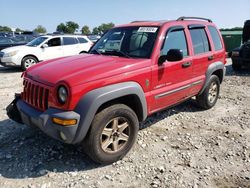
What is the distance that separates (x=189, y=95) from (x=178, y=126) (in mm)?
623

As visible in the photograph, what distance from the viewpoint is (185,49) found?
466 cm

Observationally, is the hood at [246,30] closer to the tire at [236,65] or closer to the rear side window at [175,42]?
the tire at [236,65]

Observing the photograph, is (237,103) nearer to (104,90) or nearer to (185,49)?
(185,49)

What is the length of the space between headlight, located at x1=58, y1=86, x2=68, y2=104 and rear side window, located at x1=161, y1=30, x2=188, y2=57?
1732 millimetres

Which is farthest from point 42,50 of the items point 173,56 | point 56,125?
point 56,125

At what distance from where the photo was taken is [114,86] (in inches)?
134

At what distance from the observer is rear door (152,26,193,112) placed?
13.5 feet

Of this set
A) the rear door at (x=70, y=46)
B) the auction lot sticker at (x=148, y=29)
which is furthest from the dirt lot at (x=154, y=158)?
the rear door at (x=70, y=46)

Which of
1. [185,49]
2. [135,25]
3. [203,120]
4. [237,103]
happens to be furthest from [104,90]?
[237,103]

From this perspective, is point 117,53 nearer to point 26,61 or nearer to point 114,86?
point 114,86

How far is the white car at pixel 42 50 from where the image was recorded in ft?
35.8

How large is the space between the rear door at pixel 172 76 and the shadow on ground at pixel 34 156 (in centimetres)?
143

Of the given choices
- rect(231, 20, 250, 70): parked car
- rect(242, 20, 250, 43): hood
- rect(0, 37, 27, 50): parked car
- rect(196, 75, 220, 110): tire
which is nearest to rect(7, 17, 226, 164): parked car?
rect(196, 75, 220, 110): tire

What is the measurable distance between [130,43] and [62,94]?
5.32 feet
